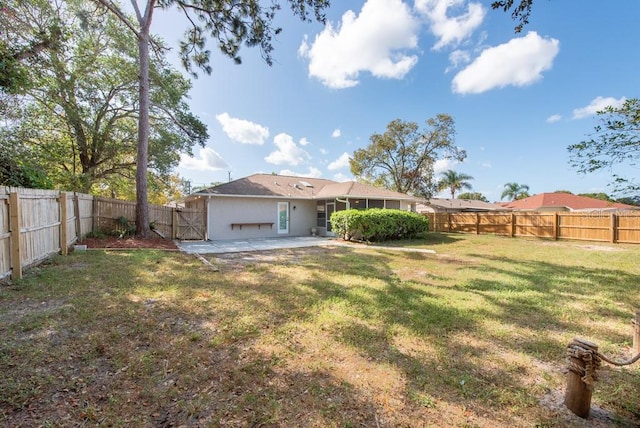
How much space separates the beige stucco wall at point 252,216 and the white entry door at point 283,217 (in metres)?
0.20

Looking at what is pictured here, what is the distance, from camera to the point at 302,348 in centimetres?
314

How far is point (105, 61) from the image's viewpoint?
13.2 meters

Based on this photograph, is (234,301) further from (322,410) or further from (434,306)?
(434,306)

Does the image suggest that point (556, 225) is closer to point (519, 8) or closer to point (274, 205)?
point (519, 8)

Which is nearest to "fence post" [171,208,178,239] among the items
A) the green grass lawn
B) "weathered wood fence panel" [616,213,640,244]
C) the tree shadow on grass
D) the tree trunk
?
the tree trunk

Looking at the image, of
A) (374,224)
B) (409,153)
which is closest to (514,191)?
(409,153)

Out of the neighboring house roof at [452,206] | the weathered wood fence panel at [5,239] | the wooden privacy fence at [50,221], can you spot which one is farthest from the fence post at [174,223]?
the neighboring house roof at [452,206]

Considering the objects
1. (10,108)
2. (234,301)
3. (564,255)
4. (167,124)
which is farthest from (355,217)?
(10,108)

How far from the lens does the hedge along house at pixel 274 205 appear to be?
45.4ft

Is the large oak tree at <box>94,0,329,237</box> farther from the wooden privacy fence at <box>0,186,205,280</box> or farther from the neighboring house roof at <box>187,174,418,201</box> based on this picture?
the neighboring house roof at <box>187,174,418,201</box>

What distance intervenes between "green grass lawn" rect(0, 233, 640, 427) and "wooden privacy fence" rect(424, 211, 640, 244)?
30.6 feet

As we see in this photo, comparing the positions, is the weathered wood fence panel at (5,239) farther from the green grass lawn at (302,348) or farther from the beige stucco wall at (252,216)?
the beige stucco wall at (252,216)

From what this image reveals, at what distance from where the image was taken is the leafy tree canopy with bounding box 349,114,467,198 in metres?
25.3

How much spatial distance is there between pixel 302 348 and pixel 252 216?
40.3 ft
